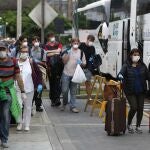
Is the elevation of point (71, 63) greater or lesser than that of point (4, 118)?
greater

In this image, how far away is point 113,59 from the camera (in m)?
22.7

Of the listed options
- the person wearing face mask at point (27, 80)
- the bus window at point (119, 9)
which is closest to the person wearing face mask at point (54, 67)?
the person wearing face mask at point (27, 80)

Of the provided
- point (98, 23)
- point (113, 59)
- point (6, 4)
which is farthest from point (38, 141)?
point (6, 4)

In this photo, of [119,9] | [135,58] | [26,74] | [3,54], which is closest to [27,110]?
[26,74]

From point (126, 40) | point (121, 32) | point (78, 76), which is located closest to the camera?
point (78, 76)

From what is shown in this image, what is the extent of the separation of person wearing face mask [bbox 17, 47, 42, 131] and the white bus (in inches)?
262

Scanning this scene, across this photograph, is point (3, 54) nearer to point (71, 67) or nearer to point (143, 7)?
point (71, 67)

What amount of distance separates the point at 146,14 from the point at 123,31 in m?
3.08

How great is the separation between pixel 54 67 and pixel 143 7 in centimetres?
A: 479

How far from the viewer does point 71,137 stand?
1084 centimetres

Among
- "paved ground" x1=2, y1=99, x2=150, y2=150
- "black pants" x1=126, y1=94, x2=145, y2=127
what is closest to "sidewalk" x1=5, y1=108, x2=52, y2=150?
"paved ground" x1=2, y1=99, x2=150, y2=150

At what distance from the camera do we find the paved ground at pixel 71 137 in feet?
32.4

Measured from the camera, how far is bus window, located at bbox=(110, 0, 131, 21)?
2081cm

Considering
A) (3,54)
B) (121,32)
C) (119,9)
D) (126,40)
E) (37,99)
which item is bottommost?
(37,99)
